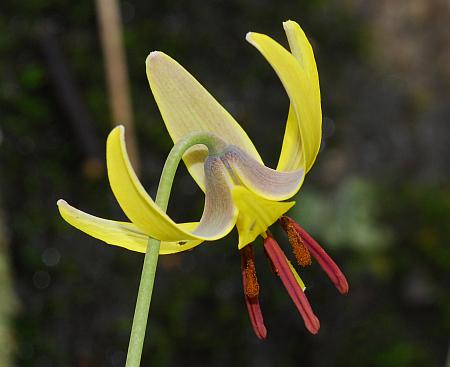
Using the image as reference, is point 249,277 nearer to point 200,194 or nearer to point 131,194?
point 131,194

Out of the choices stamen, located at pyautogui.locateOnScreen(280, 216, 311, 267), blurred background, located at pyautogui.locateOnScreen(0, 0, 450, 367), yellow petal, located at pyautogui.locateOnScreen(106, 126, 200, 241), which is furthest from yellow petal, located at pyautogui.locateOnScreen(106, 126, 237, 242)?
blurred background, located at pyautogui.locateOnScreen(0, 0, 450, 367)

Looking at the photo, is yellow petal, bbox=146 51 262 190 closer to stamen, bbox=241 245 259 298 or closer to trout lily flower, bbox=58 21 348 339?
trout lily flower, bbox=58 21 348 339

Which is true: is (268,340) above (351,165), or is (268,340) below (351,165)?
below

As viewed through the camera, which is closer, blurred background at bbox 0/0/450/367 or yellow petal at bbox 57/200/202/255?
yellow petal at bbox 57/200/202/255

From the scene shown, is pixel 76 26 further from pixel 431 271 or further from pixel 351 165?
pixel 431 271

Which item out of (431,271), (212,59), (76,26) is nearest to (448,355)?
(431,271)

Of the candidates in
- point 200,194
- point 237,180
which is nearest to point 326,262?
point 237,180

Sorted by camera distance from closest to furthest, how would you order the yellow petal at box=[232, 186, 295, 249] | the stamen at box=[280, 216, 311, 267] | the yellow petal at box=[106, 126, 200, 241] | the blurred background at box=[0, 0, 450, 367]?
the yellow petal at box=[106, 126, 200, 241]
the yellow petal at box=[232, 186, 295, 249]
the stamen at box=[280, 216, 311, 267]
the blurred background at box=[0, 0, 450, 367]
